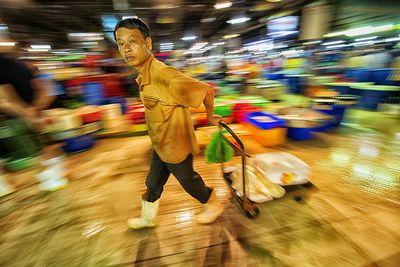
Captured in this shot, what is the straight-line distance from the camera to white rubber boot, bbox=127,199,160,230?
2.18m

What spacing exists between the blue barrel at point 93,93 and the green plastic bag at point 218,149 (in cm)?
445

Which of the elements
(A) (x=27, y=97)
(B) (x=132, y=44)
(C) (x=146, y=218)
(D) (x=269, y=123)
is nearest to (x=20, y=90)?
(A) (x=27, y=97)

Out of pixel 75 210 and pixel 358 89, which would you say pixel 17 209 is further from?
pixel 358 89

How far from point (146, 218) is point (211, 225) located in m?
0.69

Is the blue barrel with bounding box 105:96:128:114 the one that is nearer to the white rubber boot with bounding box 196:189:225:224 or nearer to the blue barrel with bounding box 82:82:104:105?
the blue barrel with bounding box 82:82:104:105

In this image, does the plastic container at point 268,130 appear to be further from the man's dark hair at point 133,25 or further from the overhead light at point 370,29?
the overhead light at point 370,29

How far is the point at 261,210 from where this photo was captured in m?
2.41

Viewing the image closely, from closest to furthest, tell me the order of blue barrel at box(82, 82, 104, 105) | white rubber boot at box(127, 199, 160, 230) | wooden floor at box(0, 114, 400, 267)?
wooden floor at box(0, 114, 400, 267), white rubber boot at box(127, 199, 160, 230), blue barrel at box(82, 82, 104, 105)

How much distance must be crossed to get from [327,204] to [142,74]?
2.44m

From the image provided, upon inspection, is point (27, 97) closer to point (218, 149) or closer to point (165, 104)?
point (165, 104)

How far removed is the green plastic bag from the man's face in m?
1.09

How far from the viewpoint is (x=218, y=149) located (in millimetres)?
2283

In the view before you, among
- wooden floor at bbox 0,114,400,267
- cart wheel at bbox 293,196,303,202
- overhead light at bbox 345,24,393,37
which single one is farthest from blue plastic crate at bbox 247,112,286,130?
overhead light at bbox 345,24,393,37

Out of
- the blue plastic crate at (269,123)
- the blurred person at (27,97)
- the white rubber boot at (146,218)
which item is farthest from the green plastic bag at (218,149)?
the blurred person at (27,97)
